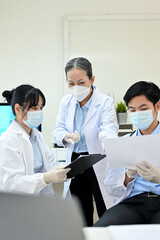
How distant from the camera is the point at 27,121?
64.0 inches

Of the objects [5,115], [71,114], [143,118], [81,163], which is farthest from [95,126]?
[5,115]

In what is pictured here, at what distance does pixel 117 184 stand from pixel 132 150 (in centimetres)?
25

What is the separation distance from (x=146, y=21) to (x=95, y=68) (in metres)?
0.77

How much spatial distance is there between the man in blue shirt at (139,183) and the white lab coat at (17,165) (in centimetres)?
36

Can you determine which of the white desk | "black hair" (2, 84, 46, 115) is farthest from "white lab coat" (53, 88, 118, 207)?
the white desk

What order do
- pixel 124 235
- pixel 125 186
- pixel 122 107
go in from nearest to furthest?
pixel 124 235, pixel 125 186, pixel 122 107

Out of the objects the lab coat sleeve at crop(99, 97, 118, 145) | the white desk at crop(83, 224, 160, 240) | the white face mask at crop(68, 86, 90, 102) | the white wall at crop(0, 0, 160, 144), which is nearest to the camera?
the white desk at crop(83, 224, 160, 240)

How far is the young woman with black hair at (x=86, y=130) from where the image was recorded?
6.05 ft

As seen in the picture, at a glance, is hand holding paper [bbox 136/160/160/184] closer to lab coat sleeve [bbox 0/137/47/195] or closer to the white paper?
the white paper

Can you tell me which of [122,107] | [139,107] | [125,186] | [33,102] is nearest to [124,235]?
[125,186]

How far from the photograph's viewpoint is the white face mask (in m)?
1.89

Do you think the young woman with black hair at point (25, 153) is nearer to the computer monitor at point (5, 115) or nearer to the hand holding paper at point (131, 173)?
the hand holding paper at point (131, 173)

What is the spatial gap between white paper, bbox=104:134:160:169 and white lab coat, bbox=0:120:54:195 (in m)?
0.37

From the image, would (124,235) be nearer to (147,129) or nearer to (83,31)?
(147,129)
